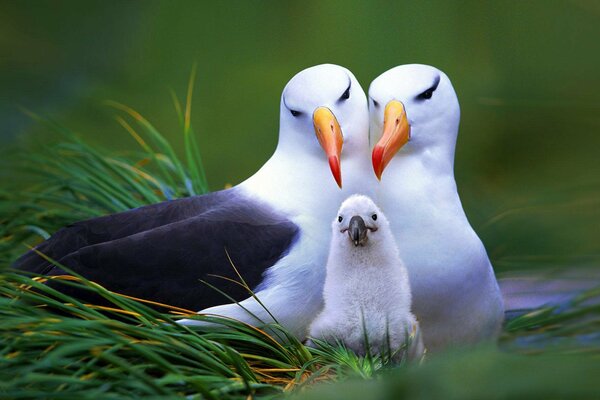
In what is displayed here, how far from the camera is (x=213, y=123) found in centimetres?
759

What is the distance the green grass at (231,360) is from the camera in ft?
4.17

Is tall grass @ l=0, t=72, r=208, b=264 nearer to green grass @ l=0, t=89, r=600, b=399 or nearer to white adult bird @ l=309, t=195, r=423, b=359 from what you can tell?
green grass @ l=0, t=89, r=600, b=399

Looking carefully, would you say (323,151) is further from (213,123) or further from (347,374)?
(213,123)

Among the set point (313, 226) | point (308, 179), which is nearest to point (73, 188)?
point (308, 179)

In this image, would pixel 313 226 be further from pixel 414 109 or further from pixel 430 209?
pixel 414 109

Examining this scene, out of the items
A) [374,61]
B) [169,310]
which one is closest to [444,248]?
[169,310]

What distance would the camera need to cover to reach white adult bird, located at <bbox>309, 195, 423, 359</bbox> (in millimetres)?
2449

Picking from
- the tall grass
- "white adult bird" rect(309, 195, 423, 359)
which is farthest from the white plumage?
the tall grass

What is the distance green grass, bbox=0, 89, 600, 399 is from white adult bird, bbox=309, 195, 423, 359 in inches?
2.8

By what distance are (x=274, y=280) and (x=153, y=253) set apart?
33 centimetres

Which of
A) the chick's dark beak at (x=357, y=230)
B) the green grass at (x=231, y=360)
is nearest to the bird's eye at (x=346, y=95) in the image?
the chick's dark beak at (x=357, y=230)

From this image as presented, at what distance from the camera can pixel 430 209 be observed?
2730 mm

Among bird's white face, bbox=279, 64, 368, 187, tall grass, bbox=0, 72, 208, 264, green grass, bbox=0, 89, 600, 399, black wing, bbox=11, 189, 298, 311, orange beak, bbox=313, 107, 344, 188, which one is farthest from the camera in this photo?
tall grass, bbox=0, 72, 208, 264

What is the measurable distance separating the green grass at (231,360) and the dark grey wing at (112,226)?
1.01 feet
